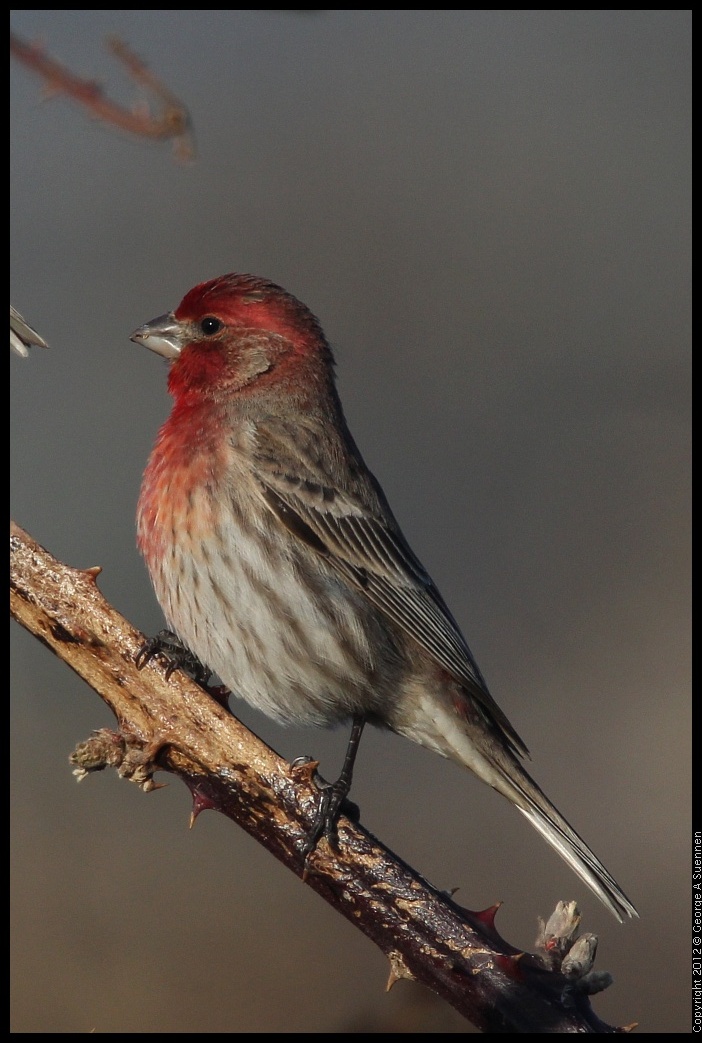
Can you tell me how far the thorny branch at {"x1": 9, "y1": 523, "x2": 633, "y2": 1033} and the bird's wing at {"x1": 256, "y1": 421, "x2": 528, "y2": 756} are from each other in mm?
1262

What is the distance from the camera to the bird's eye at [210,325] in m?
5.71

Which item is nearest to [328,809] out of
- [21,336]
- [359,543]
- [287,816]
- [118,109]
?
[287,816]

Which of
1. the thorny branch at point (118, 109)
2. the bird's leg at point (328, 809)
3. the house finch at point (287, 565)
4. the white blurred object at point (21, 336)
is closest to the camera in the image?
the thorny branch at point (118, 109)

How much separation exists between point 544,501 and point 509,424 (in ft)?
2.47

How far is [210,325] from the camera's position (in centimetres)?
572

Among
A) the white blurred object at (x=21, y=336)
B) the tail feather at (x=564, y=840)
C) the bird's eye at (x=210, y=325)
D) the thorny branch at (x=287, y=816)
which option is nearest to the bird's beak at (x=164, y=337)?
the bird's eye at (x=210, y=325)

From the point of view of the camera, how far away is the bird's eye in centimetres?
571

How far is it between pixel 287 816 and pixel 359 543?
5.78 feet

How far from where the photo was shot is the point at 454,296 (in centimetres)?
1066

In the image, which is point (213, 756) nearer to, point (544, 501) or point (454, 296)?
point (544, 501)

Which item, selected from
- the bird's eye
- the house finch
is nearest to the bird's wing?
the house finch

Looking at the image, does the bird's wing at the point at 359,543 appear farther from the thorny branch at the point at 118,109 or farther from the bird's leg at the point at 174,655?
the thorny branch at the point at 118,109

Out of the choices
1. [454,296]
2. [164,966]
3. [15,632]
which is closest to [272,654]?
[164,966]

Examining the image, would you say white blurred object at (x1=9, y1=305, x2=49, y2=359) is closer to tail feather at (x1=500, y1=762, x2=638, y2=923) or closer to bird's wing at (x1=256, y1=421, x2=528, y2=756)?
bird's wing at (x1=256, y1=421, x2=528, y2=756)
